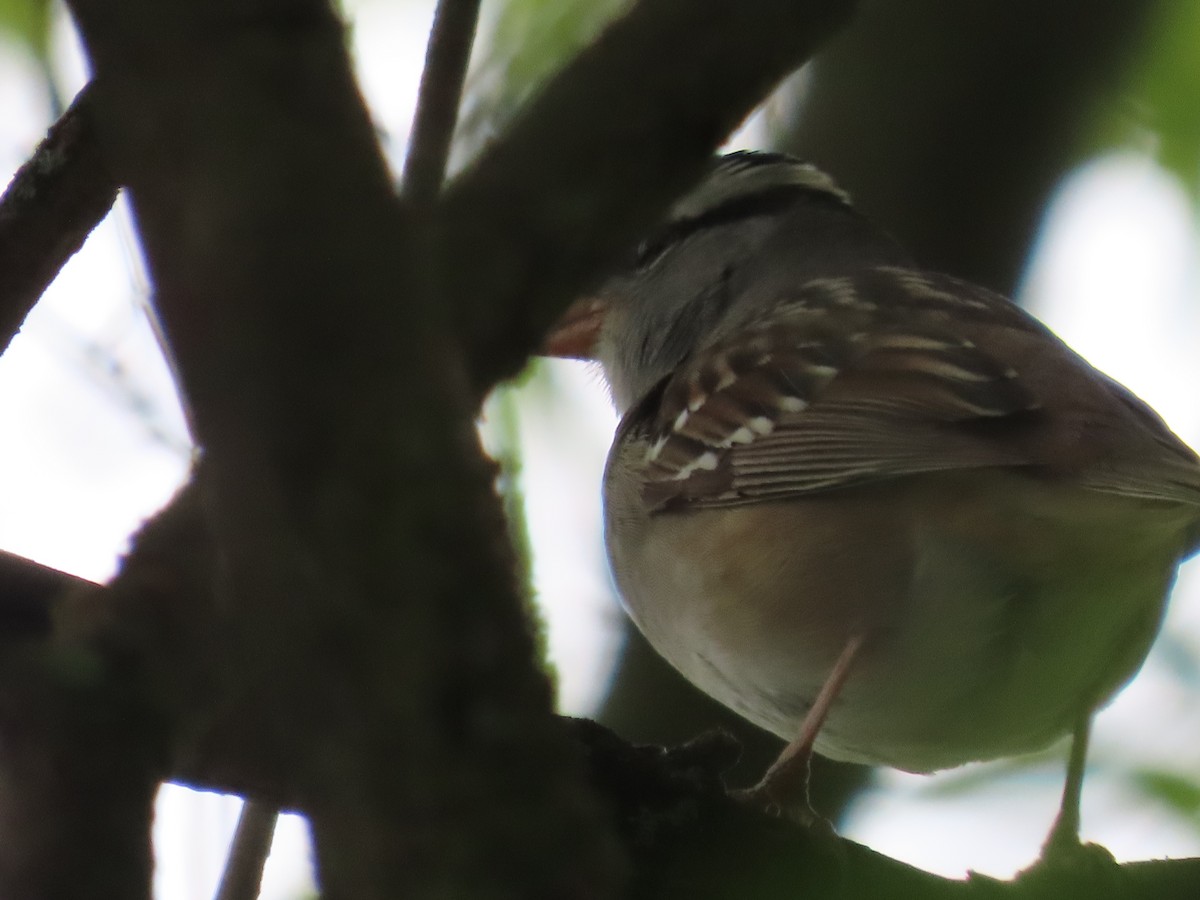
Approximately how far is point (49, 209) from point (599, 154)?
0.68m

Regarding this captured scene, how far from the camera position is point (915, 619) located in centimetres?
228

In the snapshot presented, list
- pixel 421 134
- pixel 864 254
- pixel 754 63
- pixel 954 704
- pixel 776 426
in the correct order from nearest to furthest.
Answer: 1. pixel 754 63
2. pixel 421 134
3. pixel 954 704
4. pixel 776 426
5. pixel 864 254

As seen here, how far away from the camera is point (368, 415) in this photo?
2.51 ft

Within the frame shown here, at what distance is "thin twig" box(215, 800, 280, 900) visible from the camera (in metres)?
1.70

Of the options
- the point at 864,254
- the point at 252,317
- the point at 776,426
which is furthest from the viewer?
the point at 864,254

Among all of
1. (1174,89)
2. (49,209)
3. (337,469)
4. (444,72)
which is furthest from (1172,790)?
(337,469)

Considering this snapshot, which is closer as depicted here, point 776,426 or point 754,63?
point 754,63

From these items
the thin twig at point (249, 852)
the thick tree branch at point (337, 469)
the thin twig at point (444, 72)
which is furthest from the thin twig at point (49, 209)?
the thick tree branch at point (337, 469)

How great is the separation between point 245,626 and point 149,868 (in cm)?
14

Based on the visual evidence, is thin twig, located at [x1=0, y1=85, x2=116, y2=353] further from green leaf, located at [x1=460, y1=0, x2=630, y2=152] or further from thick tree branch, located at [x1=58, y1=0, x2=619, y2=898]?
green leaf, located at [x1=460, y1=0, x2=630, y2=152]

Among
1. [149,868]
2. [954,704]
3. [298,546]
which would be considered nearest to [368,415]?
[298,546]

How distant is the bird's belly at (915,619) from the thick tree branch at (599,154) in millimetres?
1060

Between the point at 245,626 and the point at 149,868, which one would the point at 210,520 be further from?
the point at 149,868

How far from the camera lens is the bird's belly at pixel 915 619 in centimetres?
221
